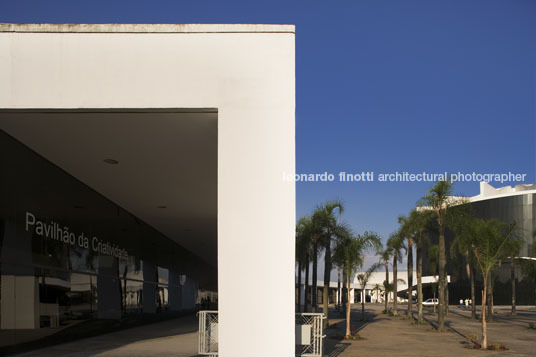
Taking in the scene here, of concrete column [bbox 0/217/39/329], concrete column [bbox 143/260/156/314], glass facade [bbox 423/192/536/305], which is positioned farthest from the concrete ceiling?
glass facade [bbox 423/192/536/305]

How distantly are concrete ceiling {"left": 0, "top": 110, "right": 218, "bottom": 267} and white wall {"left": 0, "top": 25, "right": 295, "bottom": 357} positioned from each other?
35 centimetres

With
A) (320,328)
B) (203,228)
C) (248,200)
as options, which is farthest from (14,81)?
(203,228)

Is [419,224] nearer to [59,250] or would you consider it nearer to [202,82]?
[59,250]

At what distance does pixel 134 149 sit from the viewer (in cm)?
1129

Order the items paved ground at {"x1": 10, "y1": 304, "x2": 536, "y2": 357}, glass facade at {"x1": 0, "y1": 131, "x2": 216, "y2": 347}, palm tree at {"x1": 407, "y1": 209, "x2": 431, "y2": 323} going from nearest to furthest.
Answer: glass facade at {"x1": 0, "y1": 131, "x2": 216, "y2": 347}
paved ground at {"x1": 10, "y1": 304, "x2": 536, "y2": 357}
palm tree at {"x1": 407, "y1": 209, "x2": 431, "y2": 323}

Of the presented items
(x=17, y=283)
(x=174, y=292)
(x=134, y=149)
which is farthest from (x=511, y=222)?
(x=17, y=283)

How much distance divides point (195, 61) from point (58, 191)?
704 centimetres

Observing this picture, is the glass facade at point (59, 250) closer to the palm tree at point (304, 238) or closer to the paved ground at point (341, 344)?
the paved ground at point (341, 344)

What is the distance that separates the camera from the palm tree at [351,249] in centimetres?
2739

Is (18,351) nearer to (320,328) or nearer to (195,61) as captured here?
(320,328)

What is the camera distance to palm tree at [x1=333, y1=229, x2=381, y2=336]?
1078 inches

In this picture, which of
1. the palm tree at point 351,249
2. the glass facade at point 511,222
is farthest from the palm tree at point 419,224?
the glass facade at point 511,222

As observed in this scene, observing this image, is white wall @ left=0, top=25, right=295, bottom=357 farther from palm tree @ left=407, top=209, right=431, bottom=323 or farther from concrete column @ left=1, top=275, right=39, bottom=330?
palm tree @ left=407, top=209, right=431, bottom=323

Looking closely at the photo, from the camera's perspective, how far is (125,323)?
65.3ft
